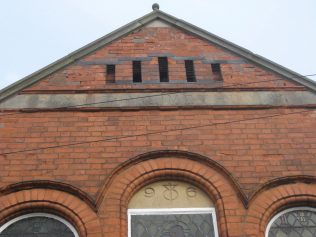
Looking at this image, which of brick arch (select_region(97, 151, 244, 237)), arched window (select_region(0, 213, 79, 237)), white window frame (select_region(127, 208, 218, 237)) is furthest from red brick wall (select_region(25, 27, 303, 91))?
arched window (select_region(0, 213, 79, 237))

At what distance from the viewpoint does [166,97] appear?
918 centimetres

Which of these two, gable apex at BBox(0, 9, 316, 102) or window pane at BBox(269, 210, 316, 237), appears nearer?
window pane at BBox(269, 210, 316, 237)

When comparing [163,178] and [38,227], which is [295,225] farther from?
[38,227]

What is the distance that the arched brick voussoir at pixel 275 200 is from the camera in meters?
7.62

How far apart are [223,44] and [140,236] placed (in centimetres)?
429

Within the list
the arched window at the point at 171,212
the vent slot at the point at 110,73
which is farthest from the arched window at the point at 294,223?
the vent slot at the point at 110,73

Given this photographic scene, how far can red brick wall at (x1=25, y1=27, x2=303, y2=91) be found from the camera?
938 centimetres

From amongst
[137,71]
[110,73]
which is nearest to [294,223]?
[137,71]

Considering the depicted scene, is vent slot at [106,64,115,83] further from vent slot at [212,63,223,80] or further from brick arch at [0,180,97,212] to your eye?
brick arch at [0,180,97,212]

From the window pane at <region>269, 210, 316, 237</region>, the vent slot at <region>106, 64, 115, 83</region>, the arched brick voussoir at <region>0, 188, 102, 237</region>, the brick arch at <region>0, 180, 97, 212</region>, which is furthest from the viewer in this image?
the vent slot at <region>106, 64, 115, 83</region>

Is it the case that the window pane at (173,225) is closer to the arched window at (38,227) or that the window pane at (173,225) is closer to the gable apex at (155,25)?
the arched window at (38,227)

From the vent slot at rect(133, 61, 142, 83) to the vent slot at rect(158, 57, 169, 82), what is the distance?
14.8 inches

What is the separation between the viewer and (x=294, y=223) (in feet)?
25.6

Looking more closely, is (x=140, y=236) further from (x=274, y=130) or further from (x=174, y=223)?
(x=274, y=130)
